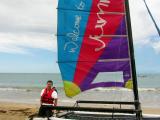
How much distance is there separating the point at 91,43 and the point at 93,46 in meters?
0.08

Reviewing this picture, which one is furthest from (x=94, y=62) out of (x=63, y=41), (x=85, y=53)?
(x=63, y=41)

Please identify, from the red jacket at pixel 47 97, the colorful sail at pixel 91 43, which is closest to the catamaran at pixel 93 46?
the colorful sail at pixel 91 43

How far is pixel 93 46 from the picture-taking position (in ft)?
25.3

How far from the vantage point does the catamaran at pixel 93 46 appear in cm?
749

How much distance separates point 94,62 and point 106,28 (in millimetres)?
734

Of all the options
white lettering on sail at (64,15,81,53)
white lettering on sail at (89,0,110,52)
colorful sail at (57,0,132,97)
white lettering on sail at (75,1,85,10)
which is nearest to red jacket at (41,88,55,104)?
colorful sail at (57,0,132,97)

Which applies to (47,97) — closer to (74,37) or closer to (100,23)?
(74,37)

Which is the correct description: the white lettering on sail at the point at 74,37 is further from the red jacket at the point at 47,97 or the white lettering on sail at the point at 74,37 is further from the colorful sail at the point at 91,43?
the red jacket at the point at 47,97

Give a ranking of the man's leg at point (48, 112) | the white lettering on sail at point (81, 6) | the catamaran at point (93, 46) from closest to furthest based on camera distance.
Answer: the man's leg at point (48, 112), the catamaran at point (93, 46), the white lettering on sail at point (81, 6)

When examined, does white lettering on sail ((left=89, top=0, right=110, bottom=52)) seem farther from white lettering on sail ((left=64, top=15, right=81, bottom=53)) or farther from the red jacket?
the red jacket

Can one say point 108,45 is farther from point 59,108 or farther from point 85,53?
point 59,108

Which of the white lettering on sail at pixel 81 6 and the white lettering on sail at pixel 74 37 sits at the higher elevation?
the white lettering on sail at pixel 81 6

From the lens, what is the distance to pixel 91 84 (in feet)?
25.3

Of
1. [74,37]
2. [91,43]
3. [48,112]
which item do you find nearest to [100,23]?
[91,43]
